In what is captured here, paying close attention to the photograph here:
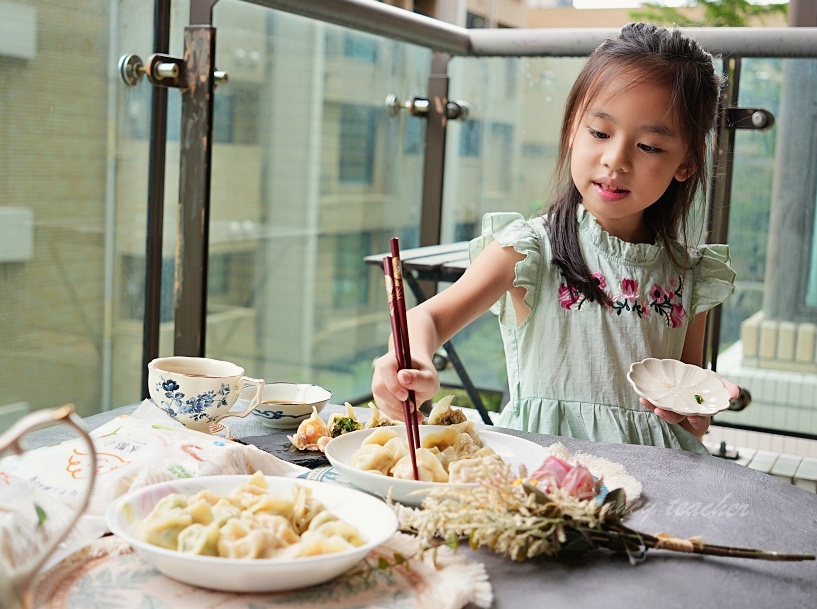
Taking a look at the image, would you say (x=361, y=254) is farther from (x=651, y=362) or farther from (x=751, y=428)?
(x=651, y=362)

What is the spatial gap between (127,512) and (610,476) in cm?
54

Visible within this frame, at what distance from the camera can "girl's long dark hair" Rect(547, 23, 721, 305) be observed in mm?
1574

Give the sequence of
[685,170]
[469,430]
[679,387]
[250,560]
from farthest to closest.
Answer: [685,170], [679,387], [469,430], [250,560]

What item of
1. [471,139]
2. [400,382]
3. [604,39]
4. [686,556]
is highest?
[604,39]

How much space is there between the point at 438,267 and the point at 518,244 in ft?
2.81

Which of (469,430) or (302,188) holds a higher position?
(302,188)

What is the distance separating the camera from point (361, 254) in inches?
120

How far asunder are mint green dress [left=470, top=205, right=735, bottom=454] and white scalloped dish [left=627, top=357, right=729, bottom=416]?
8.6 inches

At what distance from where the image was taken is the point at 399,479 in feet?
2.99

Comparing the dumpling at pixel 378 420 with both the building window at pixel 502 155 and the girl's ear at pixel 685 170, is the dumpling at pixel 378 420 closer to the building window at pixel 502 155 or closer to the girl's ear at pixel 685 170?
the girl's ear at pixel 685 170

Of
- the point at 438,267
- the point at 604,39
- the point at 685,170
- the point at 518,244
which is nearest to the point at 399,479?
the point at 518,244

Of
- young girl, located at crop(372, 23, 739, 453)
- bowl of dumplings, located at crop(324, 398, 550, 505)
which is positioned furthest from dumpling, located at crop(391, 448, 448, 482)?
young girl, located at crop(372, 23, 739, 453)

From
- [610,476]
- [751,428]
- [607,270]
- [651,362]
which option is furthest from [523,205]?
[610,476]

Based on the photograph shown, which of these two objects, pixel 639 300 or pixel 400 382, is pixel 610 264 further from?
pixel 400 382
